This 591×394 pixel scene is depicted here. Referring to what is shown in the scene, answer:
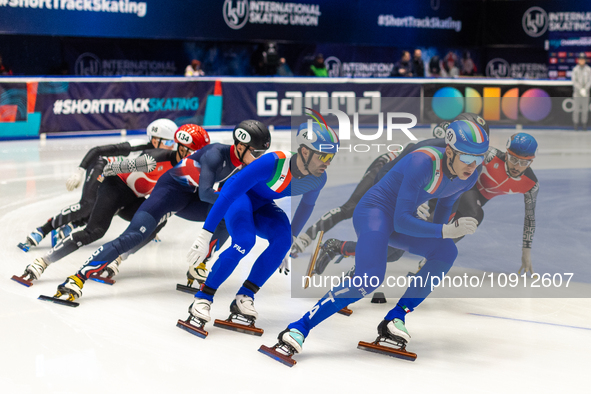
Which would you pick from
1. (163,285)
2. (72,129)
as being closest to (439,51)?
(72,129)

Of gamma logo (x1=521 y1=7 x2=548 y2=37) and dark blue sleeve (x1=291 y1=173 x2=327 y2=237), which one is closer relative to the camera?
dark blue sleeve (x1=291 y1=173 x2=327 y2=237)

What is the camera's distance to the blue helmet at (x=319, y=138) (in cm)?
410

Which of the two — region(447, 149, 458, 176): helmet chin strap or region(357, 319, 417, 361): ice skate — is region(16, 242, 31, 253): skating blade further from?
region(447, 149, 458, 176): helmet chin strap

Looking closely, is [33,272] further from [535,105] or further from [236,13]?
[236,13]

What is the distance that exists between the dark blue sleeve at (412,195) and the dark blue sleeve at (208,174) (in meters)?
1.56

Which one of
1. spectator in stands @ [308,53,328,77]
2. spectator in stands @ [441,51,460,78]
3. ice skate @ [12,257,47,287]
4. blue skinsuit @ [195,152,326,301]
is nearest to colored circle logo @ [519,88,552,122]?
spectator in stands @ [441,51,460,78]

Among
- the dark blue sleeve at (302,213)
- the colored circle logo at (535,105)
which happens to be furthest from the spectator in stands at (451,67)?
the dark blue sleeve at (302,213)

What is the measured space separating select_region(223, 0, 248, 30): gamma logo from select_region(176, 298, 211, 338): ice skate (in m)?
16.5

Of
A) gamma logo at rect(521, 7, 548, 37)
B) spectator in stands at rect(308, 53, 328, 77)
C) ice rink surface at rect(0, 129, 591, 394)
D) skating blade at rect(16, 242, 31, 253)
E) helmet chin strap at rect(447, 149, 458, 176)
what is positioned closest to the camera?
ice rink surface at rect(0, 129, 591, 394)

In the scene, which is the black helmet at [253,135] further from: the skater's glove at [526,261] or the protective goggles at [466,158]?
the skater's glove at [526,261]

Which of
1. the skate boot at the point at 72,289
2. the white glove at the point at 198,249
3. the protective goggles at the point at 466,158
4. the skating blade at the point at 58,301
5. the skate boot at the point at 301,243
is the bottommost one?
the skating blade at the point at 58,301

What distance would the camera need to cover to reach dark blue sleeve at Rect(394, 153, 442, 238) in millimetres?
3736

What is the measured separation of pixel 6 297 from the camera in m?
4.83

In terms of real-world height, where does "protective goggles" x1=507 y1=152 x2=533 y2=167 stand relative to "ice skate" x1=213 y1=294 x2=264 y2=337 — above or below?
above
